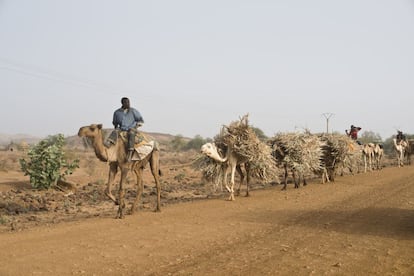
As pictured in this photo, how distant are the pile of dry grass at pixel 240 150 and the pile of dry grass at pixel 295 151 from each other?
285 cm

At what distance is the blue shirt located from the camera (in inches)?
505

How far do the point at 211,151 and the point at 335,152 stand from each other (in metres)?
9.57

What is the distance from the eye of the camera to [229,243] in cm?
→ 895

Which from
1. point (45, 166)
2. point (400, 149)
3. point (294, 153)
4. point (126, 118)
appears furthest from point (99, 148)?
point (400, 149)

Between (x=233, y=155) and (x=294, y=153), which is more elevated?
(x=294, y=153)

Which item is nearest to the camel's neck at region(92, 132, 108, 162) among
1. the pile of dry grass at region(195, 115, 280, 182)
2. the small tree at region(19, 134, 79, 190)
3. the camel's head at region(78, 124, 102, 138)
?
the camel's head at region(78, 124, 102, 138)

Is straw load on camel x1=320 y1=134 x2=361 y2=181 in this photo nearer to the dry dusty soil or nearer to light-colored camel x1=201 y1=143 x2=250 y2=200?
the dry dusty soil

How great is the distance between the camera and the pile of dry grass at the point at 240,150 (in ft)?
53.2

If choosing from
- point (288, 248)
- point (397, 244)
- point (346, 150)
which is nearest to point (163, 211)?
point (288, 248)

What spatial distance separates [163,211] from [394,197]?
25.8 ft

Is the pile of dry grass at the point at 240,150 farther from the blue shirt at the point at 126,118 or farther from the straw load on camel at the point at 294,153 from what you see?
the blue shirt at the point at 126,118

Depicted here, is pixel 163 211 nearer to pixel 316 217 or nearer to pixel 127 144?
pixel 127 144

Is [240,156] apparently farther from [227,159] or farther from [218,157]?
[218,157]

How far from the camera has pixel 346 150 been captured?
2280cm
